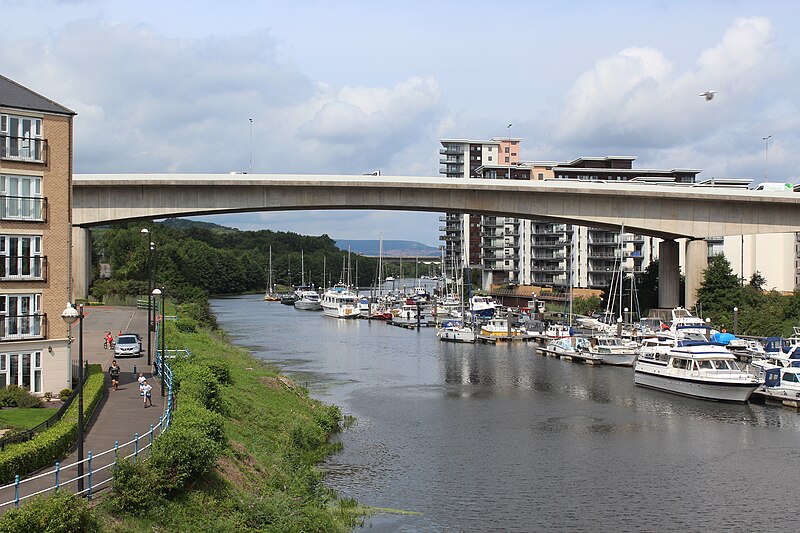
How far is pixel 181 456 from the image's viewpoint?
2067 cm

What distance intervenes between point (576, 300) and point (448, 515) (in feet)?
272

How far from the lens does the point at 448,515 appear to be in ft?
86.5

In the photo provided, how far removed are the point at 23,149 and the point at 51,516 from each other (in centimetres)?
1932

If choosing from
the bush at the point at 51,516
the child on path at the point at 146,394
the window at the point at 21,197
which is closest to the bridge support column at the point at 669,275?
the child on path at the point at 146,394

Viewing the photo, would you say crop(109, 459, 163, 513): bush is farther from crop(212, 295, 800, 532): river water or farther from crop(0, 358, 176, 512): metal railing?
crop(212, 295, 800, 532): river water

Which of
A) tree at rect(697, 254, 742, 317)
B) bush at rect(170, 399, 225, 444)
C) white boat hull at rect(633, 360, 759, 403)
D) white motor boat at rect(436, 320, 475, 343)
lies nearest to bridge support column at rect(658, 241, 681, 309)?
tree at rect(697, 254, 742, 317)

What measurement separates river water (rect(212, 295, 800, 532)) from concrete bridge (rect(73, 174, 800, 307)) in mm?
14009

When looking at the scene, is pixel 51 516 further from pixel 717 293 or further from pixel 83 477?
pixel 717 293

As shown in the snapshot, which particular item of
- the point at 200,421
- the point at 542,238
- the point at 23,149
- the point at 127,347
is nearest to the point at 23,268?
the point at 23,149

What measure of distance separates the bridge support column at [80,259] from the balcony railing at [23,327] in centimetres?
3539

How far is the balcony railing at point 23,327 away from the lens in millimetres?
30562

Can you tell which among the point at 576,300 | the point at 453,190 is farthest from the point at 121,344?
the point at 576,300

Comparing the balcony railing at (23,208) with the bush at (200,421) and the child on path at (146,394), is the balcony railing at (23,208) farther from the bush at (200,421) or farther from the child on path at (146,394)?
the bush at (200,421)

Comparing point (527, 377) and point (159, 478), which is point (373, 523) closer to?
point (159, 478)
